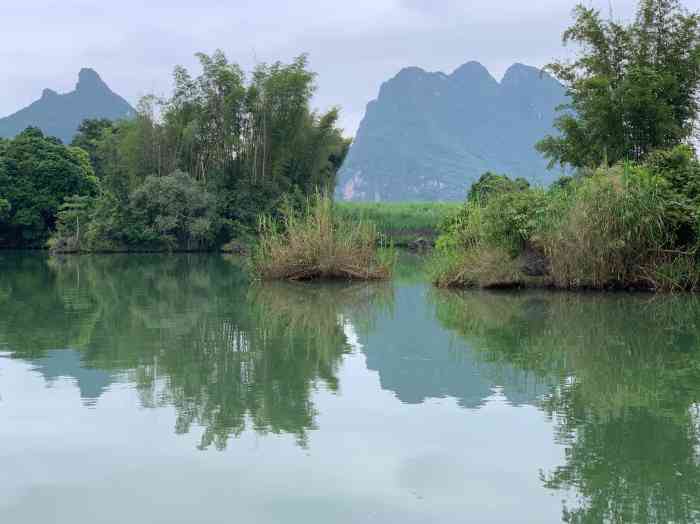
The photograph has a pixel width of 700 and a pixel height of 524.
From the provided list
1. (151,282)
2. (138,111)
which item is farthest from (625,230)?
(138,111)

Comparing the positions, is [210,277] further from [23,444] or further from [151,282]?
[23,444]

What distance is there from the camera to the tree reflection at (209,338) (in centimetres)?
596

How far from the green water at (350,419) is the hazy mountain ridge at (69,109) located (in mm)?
129534

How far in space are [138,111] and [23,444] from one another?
111ft

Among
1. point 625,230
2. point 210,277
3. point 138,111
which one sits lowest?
point 210,277

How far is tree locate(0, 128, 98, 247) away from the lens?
130 feet

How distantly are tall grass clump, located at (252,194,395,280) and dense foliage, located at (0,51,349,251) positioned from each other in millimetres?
17765

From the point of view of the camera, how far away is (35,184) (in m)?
40.2

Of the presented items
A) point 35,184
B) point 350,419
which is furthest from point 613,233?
point 35,184

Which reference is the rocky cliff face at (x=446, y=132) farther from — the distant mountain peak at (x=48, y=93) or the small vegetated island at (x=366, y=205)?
the small vegetated island at (x=366, y=205)

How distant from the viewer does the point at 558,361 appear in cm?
779

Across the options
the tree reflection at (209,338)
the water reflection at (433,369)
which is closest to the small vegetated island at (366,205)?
the tree reflection at (209,338)

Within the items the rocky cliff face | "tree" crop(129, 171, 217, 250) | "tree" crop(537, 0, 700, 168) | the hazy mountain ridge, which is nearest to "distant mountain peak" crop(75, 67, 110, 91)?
the hazy mountain ridge

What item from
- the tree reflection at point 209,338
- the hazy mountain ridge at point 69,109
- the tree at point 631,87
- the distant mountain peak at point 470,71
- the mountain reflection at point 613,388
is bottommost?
the tree reflection at point 209,338
